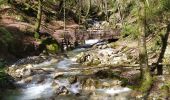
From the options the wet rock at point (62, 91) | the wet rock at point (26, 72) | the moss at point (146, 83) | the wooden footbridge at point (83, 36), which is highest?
the wooden footbridge at point (83, 36)

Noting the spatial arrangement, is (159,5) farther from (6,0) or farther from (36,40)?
(6,0)

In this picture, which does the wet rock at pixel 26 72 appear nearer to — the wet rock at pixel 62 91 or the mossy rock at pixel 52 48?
the wet rock at pixel 62 91

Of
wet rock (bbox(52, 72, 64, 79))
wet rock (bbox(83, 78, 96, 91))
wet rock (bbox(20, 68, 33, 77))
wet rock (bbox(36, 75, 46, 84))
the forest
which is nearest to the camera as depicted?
the forest

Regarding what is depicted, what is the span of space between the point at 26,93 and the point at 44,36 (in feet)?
58.0

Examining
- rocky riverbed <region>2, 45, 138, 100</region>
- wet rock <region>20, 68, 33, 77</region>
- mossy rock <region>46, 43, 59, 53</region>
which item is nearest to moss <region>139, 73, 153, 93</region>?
rocky riverbed <region>2, 45, 138, 100</region>

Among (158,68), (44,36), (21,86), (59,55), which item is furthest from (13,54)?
(158,68)

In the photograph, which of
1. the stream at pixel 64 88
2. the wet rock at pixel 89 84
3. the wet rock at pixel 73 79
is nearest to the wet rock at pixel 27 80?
the stream at pixel 64 88

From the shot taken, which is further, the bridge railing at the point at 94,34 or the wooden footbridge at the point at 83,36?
the bridge railing at the point at 94,34

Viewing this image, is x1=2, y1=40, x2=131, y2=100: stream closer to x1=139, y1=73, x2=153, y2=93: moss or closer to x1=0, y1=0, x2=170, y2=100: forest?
x1=0, y1=0, x2=170, y2=100: forest

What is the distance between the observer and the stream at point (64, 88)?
1950cm

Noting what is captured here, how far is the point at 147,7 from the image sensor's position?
19.2 metres

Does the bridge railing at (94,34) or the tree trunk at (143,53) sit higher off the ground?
the bridge railing at (94,34)

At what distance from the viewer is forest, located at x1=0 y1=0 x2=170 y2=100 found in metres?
19.6

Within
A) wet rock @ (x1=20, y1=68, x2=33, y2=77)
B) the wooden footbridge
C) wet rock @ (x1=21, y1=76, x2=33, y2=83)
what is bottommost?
wet rock @ (x1=21, y1=76, x2=33, y2=83)
